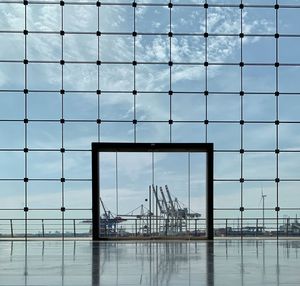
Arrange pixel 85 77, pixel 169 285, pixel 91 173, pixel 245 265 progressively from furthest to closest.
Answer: pixel 85 77 < pixel 91 173 < pixel 245 265 < pixel 169 285

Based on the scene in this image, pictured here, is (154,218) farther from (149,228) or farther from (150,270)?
(150,270)

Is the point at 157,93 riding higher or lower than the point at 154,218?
higher

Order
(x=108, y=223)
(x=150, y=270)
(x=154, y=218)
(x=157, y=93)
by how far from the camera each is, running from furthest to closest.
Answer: (x=154, y=218), (x=157, y=93), (x=108, y=223), (x=150, y=270)

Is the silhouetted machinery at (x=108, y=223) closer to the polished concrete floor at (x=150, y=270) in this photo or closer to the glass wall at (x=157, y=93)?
the glass wall at (x=157, y=93)

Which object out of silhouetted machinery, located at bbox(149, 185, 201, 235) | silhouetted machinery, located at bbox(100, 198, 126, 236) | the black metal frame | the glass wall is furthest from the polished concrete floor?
the glass wall

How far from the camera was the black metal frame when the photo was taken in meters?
13.6

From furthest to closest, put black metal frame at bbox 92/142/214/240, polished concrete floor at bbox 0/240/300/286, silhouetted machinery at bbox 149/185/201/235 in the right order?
silhouetted machinery at bbox 149/185/201/235 < black metal frame at bbox 92/142/214/240 < polished concrete floor at bbox 0/240/300/286

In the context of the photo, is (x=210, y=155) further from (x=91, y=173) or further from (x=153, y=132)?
(x=91, y=173)

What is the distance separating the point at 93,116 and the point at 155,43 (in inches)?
95.8

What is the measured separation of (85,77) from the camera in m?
14.7

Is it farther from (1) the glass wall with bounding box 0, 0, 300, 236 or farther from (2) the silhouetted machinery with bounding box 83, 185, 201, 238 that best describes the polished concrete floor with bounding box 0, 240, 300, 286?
(1) the glass wall with bounding box 0, 0, 300, 236

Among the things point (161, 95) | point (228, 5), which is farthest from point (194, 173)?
point (228, 5)

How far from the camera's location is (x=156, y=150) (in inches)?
549

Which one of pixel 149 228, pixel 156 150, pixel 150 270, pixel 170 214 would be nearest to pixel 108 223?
pixel 149 228
